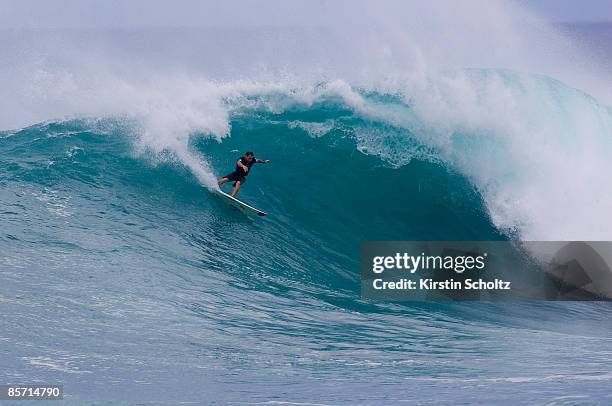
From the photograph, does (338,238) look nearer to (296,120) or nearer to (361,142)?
(361,142)

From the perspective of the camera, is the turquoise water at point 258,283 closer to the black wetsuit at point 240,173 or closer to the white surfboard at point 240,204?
the white surfboard at point 240,204

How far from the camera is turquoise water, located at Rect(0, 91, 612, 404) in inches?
238

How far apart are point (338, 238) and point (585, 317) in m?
3.95

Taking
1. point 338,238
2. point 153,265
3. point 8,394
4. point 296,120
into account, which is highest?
point 296,120

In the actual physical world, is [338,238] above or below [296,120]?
below

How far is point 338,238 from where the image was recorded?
1108 centimetres

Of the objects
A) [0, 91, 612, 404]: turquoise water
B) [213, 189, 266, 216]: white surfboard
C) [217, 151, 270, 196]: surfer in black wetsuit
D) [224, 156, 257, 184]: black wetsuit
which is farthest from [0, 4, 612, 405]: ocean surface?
[224, 156, 257, 184]: black wetsuit

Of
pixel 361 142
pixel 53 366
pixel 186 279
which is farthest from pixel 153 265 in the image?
pixel 361 142

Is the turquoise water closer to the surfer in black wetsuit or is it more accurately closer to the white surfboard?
the white surfboard
